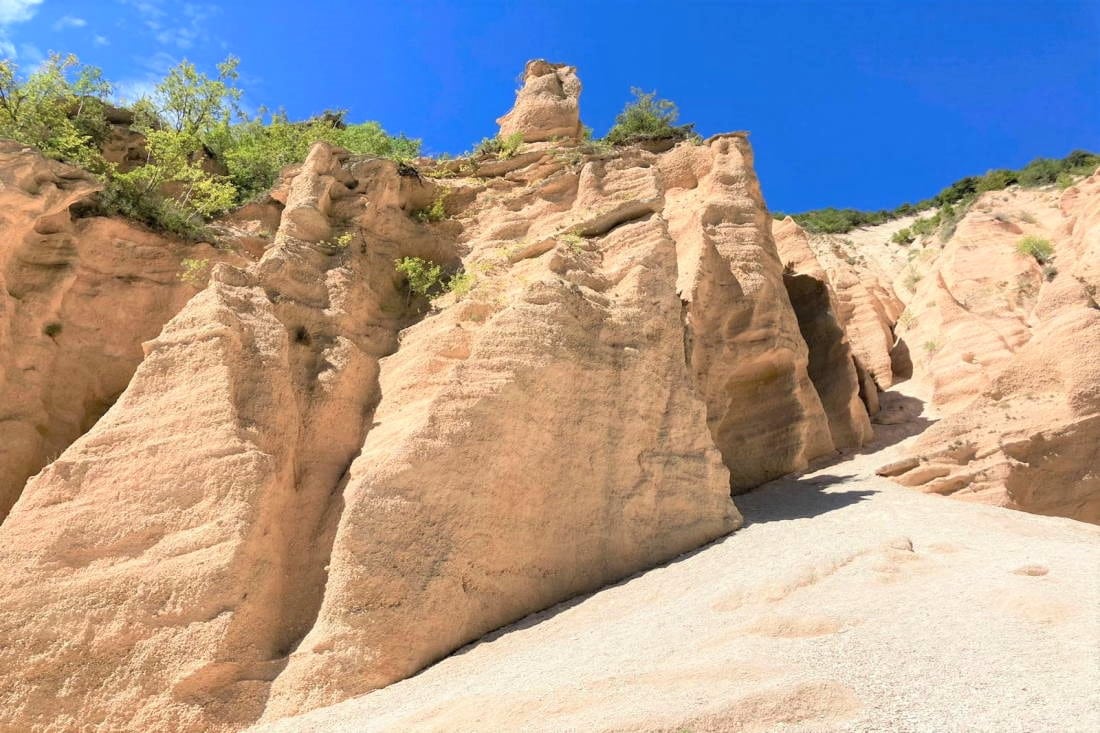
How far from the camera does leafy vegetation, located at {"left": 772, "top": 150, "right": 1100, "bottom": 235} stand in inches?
1405

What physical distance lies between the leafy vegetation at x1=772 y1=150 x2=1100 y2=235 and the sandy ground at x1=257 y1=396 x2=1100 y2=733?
26.0 m

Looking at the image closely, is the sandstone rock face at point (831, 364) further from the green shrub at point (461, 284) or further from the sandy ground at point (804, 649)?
the green shrub at point (461, 284)

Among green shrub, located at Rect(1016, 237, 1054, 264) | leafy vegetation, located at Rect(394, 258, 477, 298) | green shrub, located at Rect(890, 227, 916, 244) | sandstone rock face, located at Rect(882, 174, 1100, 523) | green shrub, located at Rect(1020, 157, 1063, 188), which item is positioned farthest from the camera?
green shrub, located at Rect(890, 227, 916, 244)

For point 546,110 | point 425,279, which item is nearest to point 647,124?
point 546,110

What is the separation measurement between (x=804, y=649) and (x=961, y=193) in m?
46.1

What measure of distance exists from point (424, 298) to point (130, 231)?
4.86 meters

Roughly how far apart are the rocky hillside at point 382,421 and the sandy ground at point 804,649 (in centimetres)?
72

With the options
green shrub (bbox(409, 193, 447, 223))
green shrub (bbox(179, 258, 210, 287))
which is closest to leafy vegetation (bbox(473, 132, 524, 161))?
green shrub (bbox(409, 193, 447, 223))

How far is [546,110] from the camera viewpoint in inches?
807

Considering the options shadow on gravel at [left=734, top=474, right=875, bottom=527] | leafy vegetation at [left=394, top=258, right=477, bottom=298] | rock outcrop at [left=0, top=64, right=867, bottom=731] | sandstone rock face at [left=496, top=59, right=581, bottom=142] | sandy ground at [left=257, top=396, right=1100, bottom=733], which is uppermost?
sandstone rock face at [left=496, top=59, right=581, bottom=142]

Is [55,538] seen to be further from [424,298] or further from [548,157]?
[548,157]

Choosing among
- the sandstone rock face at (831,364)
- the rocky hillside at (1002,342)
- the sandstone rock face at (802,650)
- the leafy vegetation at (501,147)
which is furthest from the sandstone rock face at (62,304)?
the sandstone rock face at (831,364)

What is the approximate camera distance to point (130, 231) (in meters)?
12.5

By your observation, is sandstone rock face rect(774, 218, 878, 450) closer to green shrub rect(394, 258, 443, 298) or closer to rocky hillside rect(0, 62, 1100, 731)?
rocky hillside rect(0, 62, 1100, 731)
